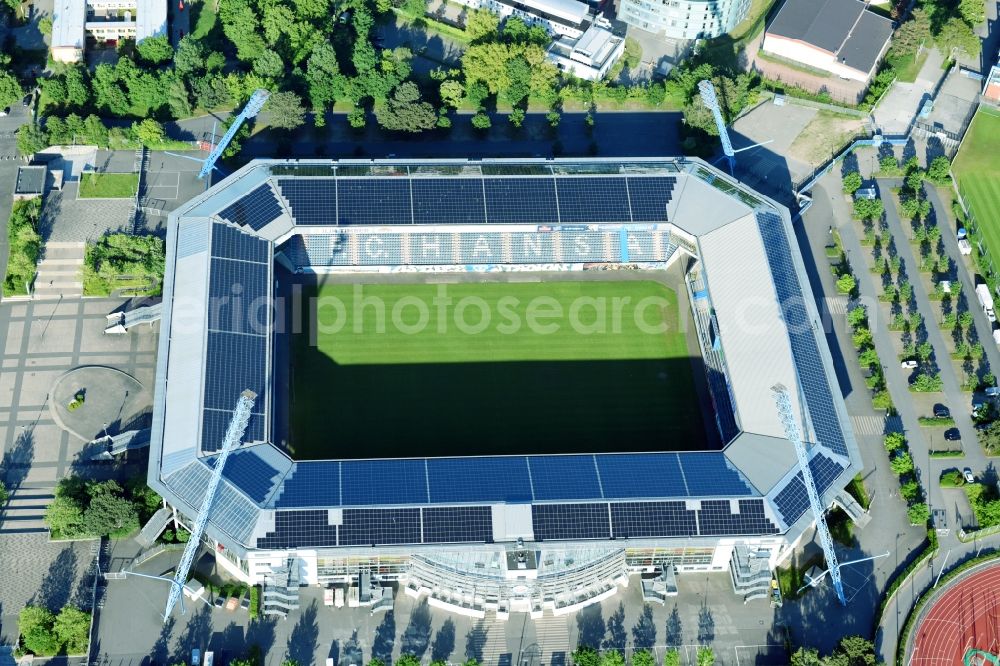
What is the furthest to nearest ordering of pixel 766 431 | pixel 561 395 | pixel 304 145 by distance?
pixel 304 145, pixel 561 395, pixel 766 431

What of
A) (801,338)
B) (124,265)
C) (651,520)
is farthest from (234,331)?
(801,338)

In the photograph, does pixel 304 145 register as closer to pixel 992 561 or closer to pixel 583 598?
pixel 583 598

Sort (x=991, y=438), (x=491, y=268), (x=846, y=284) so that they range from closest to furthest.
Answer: (x=991, y=438) < (x=491, y=268) < (x=846, y=284)

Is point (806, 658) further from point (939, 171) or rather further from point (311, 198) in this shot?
point (311, 198)

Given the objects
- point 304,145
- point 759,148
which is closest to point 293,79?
point 304,145

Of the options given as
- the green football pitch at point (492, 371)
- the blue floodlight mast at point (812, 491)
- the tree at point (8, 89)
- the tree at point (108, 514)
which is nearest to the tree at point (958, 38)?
the green football pitch at point (492, 371)
